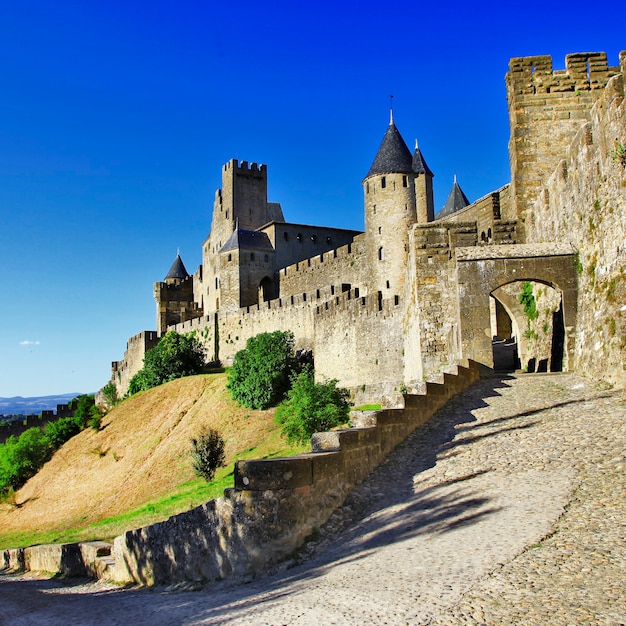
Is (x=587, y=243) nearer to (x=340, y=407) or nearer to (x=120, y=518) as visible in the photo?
(x=340, y=407)

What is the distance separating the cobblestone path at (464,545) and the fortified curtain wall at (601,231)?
1.37 m

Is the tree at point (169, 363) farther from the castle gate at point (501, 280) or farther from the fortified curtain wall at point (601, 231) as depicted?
the fortified curtain wall at point (601, 231)

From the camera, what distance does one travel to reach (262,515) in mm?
8289

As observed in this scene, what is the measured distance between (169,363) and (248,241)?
11197mm

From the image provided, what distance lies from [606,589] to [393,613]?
1561 millimetres

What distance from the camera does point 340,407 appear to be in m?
26.2

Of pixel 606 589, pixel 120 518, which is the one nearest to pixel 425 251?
pixel 606 589

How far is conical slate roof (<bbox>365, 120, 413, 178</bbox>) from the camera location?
42.4 meters

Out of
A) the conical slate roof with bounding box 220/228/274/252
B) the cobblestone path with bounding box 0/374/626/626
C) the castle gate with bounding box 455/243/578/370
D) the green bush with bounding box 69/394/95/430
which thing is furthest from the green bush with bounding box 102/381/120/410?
the cobblestone path with bounding box 0/374/626/626

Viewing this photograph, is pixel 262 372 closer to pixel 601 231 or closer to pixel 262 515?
pixel 601 231

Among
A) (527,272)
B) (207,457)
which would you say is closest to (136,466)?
(207,457)

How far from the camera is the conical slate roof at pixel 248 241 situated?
52.8 m

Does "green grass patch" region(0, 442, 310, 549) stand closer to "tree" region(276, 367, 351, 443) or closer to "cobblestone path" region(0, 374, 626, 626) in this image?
"tree" region(276, 367, 351, 443)

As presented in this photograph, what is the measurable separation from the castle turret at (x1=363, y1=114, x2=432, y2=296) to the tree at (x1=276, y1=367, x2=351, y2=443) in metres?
14.4
